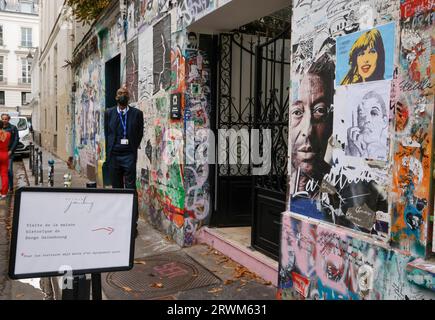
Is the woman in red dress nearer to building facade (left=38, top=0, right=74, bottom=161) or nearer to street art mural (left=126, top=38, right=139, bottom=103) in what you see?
street art mural (left=126, top=38, right=139, bottom=103)

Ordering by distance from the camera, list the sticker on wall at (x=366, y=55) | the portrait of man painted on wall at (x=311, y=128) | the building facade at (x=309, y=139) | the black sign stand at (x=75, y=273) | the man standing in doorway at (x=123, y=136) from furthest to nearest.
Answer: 1. the man standing in doorway at (x=123, y=136)
2. the portrait of man painted on wall at (x=311, y=128)
3. the sticker on wall at (x=366, y=55)
4. the building facade at (x=309, y=139)
5. the black sign stand at (x=75, y=273)

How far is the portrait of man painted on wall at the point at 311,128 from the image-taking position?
130 inches

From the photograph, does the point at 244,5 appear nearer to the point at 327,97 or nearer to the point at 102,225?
the point at 327,97

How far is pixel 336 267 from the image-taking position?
3.12 meters

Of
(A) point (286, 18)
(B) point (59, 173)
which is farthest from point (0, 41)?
(A) point (286, 18)

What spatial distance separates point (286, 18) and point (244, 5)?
206 cm

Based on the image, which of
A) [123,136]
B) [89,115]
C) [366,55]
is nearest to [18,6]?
[89,115]

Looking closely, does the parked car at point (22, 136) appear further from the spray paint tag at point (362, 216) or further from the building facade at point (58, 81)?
the spray paint tag at point (362, 216)

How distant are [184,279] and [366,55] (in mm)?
2854

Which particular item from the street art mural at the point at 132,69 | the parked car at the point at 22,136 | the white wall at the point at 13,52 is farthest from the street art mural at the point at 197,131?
the white wall at the point at 13,52

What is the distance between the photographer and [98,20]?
34.9ft

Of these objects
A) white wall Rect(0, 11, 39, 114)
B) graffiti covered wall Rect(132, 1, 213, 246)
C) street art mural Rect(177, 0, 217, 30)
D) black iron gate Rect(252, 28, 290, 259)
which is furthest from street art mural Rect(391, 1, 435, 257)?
white wall Rect(0, 11, 39, 114)

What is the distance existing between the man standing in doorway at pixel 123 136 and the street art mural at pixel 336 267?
2.91m

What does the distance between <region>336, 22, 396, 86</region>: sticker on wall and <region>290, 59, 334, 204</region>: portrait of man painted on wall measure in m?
0.14
